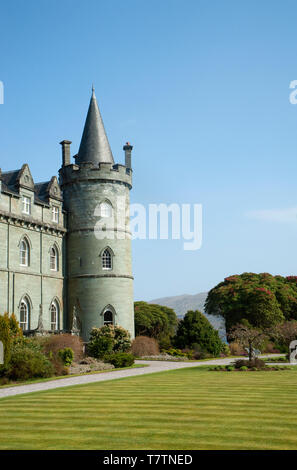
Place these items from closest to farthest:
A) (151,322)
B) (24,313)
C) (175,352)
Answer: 1. (24,313)
2. (175,352)
3. (151,322)

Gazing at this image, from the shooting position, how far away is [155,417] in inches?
423

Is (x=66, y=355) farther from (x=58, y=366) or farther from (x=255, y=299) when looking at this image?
(x=255, y=299)

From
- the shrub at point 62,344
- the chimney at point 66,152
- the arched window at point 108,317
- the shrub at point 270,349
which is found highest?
the chimney at point 66,152

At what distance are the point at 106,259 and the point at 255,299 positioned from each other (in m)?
16.9

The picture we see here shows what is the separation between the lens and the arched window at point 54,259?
3625 centimetres

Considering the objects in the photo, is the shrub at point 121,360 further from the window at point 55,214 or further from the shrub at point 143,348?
the window at point 55,214

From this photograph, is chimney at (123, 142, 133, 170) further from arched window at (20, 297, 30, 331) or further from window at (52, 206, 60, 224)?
arched window at (20, 297, 30, 331)

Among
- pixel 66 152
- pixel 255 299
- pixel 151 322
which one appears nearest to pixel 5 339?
pixel 66 152

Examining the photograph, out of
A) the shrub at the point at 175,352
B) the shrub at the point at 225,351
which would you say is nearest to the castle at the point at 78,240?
the shrub at the point at 175,352

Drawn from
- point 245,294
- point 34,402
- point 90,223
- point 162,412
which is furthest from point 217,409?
point 245,294

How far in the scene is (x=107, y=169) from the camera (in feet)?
123

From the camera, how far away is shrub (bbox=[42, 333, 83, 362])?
26734 mm

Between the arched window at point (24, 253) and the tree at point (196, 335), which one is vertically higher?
the arched window at point (24, 253)

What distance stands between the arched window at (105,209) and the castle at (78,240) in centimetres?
7
